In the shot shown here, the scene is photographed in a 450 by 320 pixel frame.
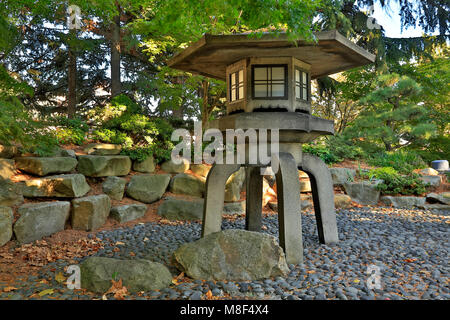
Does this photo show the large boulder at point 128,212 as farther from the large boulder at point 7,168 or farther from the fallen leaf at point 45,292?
the fallen leaf at point 45,292

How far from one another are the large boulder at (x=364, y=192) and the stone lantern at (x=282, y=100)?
3798 mm

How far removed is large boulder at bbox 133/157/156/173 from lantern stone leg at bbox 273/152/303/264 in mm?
4439

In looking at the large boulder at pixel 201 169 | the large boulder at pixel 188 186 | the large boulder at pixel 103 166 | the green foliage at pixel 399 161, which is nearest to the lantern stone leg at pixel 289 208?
the large boulder at pixel 188 186

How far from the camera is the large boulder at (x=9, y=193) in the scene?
15.5 ft

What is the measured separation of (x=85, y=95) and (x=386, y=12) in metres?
12.1

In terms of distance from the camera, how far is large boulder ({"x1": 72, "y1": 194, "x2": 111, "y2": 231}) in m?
5.26

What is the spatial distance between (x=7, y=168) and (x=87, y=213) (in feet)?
5.32

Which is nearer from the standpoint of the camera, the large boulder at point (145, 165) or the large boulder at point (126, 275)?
the large boulder at point (126, 275)

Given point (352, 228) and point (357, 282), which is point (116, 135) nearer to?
point (352, 228)

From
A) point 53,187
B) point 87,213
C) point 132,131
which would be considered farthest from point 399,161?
point 53,187

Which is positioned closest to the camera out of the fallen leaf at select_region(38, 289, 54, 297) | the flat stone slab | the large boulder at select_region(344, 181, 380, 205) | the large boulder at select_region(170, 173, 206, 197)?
the fallen leaf at select_region(38, 289, 54, 297)

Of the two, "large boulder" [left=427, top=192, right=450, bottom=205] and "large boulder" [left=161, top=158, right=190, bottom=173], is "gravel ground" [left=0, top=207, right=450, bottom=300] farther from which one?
"large boulder" [left=161, top=158, right=190, bottom=173]

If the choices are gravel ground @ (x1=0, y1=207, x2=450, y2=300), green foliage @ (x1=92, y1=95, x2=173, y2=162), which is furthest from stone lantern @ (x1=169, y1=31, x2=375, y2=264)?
green foliage @ (x1=92, y1=95, x2=173, y2=162)

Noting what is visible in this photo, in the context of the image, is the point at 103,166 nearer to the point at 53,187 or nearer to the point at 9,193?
the point at 53,187
